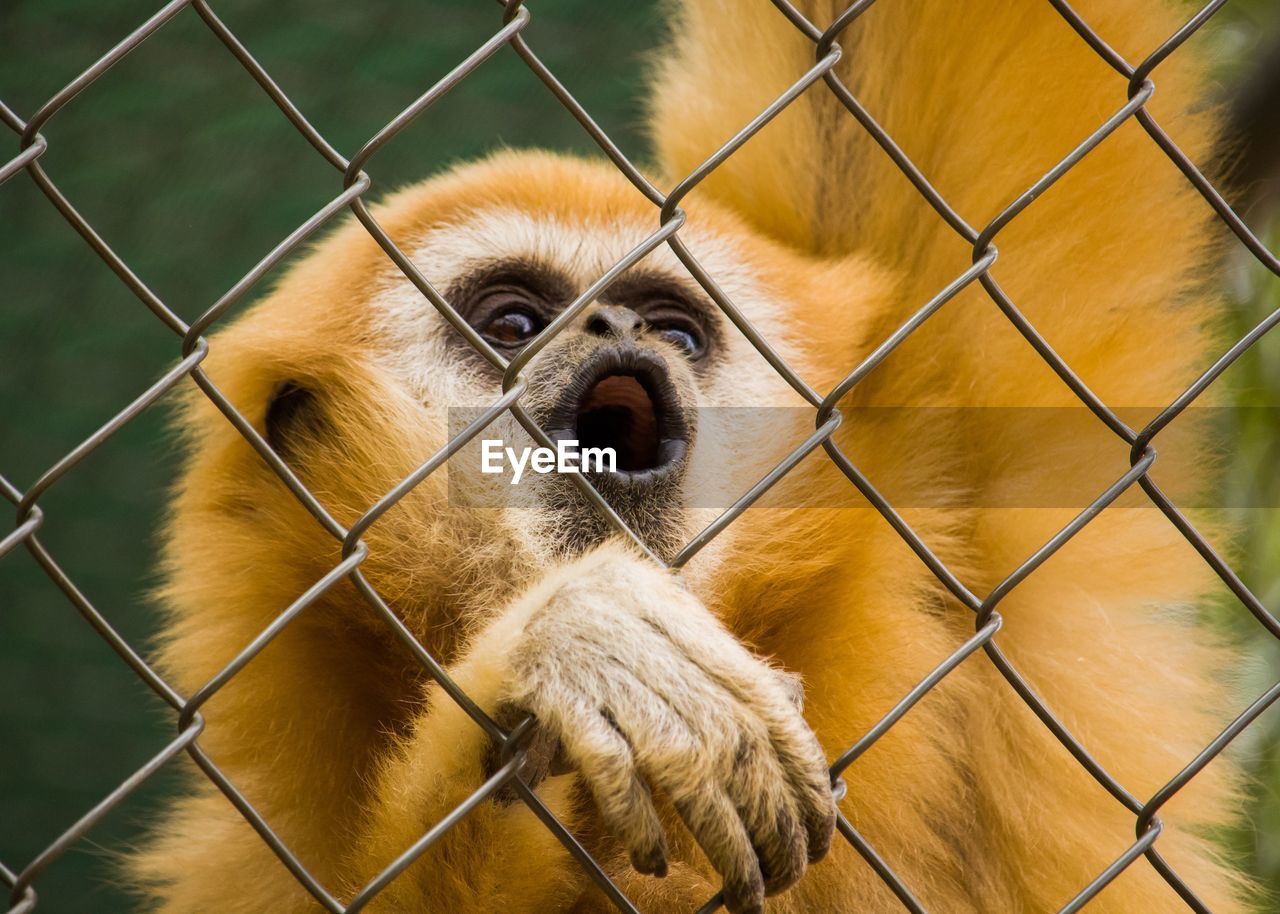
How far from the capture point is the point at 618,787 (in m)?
1.46

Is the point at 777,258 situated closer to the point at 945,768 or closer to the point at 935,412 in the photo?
the point at 935,412

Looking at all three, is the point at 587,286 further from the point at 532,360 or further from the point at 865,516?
the point at 865,516

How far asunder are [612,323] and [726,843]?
1191 millimetres

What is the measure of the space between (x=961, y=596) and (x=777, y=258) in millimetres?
1429

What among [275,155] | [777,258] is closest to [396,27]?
[275,155]

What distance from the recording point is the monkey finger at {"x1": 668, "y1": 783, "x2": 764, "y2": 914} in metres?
1.43

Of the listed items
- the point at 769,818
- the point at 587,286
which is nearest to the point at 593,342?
the point at 587,286

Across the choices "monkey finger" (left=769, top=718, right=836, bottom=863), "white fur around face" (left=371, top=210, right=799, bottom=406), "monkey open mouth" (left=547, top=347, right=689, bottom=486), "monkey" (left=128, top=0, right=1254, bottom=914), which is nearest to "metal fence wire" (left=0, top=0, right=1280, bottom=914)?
"monkey finger" (left=769, top=718, right=836, bottom=863)

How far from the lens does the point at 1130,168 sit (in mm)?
2320

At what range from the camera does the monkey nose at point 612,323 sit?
2363 millimetres

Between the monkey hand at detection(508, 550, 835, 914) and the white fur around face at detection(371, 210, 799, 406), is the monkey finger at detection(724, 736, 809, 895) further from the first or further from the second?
the white fur around face at detection(371, 210, 799, 406)

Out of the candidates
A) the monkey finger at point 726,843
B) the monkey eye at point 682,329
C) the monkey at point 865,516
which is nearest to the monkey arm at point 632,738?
the monkey finger at point 726,843

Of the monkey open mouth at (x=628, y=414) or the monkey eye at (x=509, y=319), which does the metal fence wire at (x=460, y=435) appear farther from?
the monkey eye at (x=509, y=319)

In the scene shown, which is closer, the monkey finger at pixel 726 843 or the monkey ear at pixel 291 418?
the monkey finger at pixel 726 843
